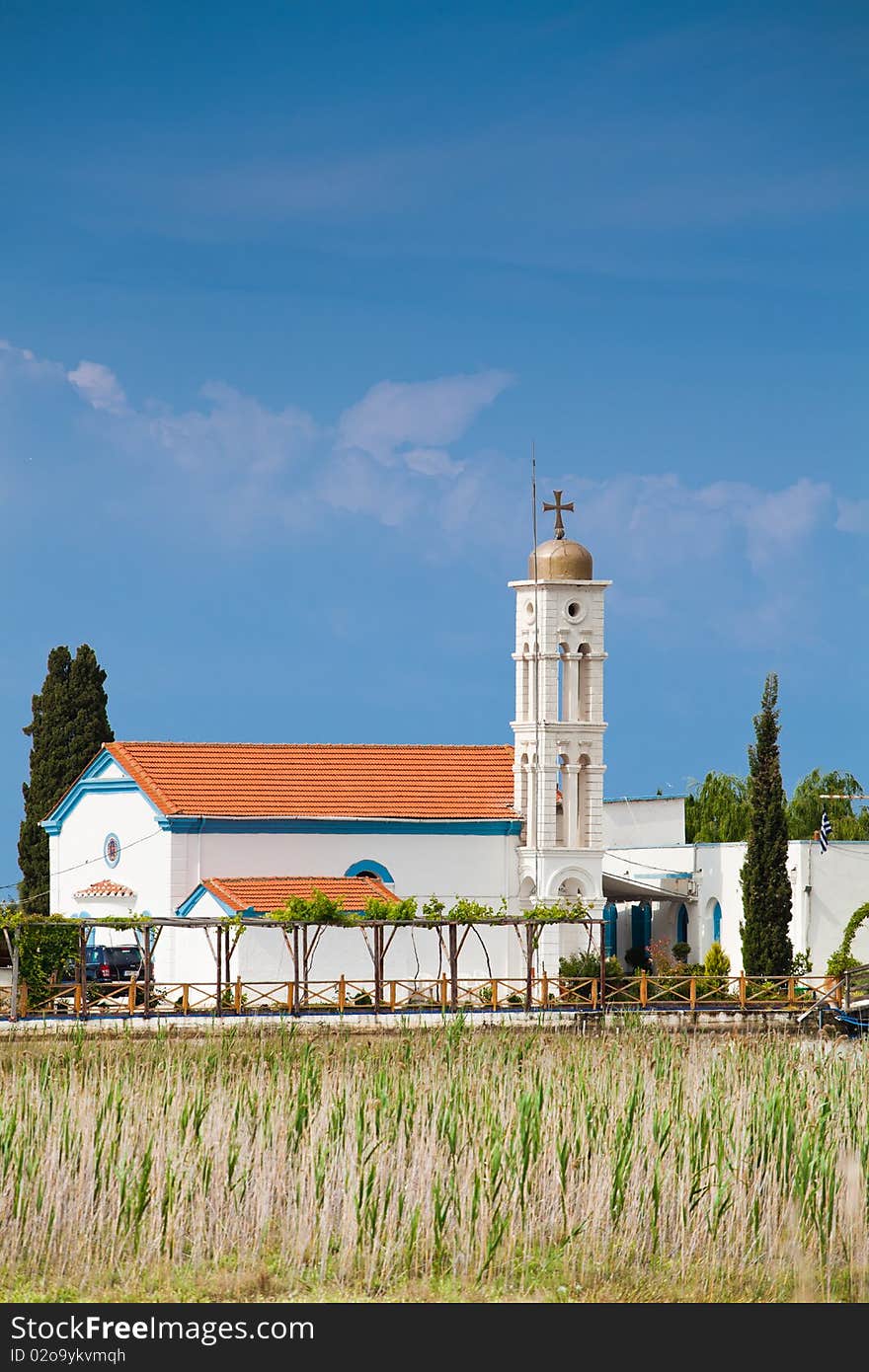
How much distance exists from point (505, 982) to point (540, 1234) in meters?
21.5

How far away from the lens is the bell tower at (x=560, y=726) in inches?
1619

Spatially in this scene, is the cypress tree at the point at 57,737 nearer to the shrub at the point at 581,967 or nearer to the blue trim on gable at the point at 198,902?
the blue trim on gable at the point at 198,902

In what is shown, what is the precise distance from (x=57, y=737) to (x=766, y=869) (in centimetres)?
1806

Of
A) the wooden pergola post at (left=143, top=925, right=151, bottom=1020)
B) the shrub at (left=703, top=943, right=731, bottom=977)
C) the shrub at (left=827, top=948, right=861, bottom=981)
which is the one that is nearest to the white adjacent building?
the shrub at (left=703, top=943, right=731, bottom=977)

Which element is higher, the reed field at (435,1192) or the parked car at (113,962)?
the parked car at (113,962)

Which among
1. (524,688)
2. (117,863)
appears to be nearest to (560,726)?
(524,688)

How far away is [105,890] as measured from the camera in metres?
40.5

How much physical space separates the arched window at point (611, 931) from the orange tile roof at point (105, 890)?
10.9m

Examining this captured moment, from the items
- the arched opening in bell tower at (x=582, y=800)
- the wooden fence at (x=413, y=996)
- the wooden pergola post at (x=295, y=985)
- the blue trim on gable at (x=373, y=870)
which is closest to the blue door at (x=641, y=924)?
the arched opening in bell tower at (x=582, y=800)

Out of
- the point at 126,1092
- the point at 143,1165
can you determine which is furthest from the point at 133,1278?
the point at 126,1092

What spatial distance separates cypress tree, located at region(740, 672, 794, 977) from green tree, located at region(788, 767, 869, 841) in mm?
17611

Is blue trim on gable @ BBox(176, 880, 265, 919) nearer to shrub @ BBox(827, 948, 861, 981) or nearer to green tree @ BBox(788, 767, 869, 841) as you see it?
shrub @ BBox(827, 948, 861, 981)

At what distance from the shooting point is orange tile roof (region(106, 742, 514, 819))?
3997cm

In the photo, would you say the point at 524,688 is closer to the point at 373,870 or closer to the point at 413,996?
the point at 373,870
